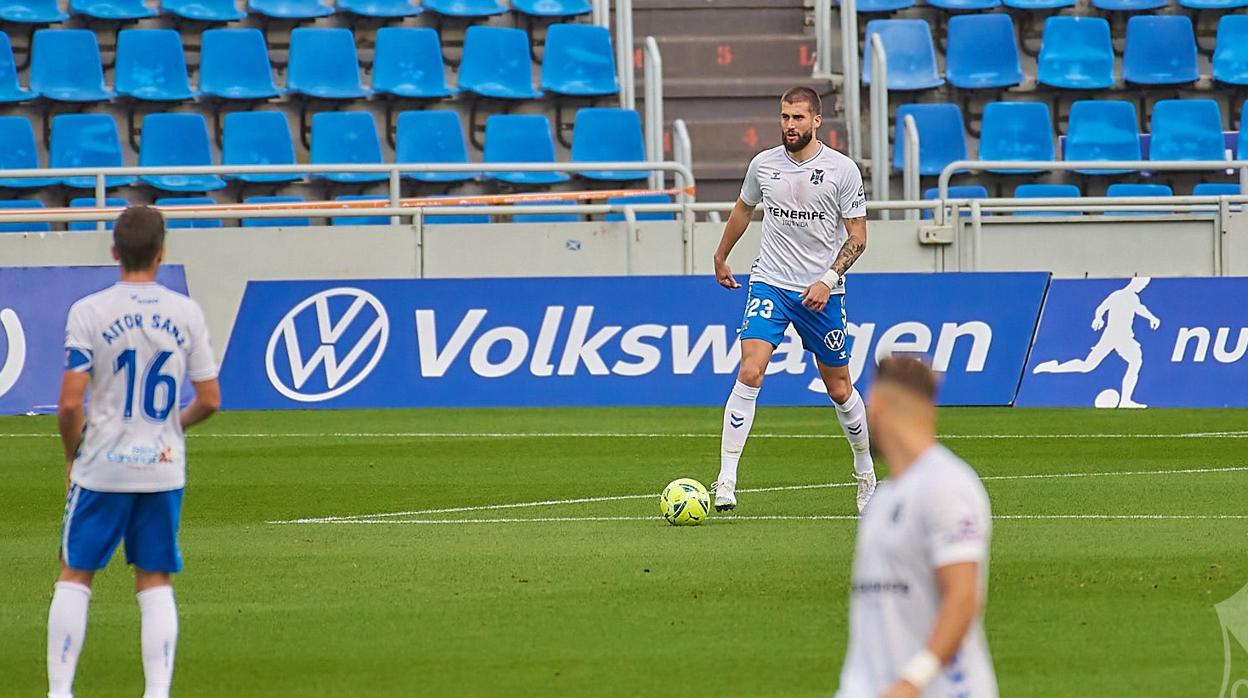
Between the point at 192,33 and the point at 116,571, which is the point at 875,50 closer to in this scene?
the point at 192,33

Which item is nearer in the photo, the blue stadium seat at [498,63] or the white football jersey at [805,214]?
the white football jersey at [805,214]

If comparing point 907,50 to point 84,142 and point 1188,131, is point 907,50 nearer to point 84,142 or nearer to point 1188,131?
point 1188,131

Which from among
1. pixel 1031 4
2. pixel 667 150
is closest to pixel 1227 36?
pixel 1031 4

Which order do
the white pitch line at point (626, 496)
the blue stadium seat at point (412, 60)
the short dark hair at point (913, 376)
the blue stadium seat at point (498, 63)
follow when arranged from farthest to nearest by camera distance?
1. the blue stadium seat at point (498, 63)
2. the blue stadium seat at point (412, 60)
3. the white pitch line at point (626, 496)
4. the short dark hair at point (913, 376)

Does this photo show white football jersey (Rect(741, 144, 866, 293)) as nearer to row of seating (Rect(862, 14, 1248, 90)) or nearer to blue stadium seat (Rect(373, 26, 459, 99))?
blue stadium seat (Rect(373, 26, 459, 99))

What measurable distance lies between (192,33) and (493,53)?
3.74 metres

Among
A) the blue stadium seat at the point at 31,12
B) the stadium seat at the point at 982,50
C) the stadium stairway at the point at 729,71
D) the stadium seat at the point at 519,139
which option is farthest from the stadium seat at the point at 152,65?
the stadium seat at the point at 982,50

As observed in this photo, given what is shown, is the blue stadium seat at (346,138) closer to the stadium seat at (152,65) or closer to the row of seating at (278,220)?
the row of seating at (278,220)

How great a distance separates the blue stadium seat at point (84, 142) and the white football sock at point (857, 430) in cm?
1210

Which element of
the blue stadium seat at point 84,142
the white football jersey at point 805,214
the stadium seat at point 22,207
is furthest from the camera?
the blue stadium seat at point 84,142

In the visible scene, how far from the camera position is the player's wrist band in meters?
3.74

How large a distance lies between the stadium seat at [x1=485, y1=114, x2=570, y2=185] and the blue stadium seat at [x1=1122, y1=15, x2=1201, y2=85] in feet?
23.8

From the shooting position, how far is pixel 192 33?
907 inches

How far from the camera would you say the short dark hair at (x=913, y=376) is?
387cm
